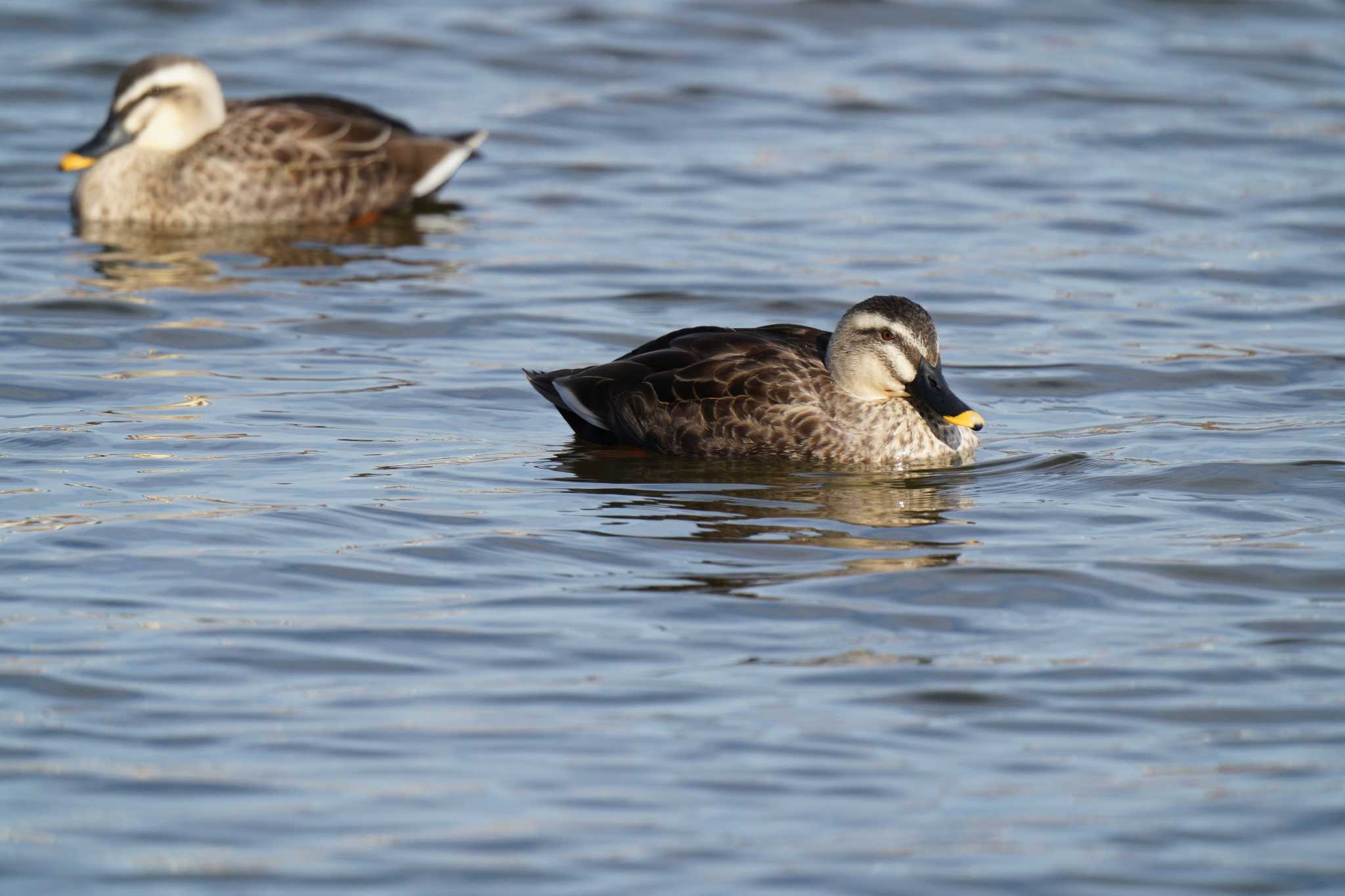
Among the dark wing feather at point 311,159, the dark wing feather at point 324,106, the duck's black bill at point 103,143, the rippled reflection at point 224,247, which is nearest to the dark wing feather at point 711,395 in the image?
the rippled reflection at point 224,247

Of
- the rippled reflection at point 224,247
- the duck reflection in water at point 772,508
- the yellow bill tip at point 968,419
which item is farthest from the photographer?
the rippled reflection at point 224,247

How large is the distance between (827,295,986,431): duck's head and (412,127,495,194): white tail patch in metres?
6.32

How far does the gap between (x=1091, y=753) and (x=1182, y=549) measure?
214 cm

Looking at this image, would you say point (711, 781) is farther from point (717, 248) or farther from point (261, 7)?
point (261, 7)

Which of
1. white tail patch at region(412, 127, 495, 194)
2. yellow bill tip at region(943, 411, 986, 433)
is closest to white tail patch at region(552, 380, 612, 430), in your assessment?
yellow bill tip at region(943, 411, 986, 433)

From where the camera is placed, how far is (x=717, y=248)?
45.6ft

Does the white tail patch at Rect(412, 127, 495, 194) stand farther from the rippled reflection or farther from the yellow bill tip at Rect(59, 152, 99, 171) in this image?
the yellow bill tip at Rect(59, 152, 99, 171)

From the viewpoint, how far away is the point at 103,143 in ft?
47.5

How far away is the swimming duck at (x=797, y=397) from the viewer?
9.23 m

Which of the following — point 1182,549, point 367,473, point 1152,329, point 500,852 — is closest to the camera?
point 500,852

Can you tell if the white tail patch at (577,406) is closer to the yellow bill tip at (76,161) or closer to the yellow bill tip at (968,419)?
the yellow bill tip at (968,419)

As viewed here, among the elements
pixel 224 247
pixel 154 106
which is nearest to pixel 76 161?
pixel 154 106

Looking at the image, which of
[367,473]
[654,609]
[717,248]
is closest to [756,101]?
[717,248]

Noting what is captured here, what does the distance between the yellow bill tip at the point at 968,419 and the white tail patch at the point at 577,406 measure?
158 cm
